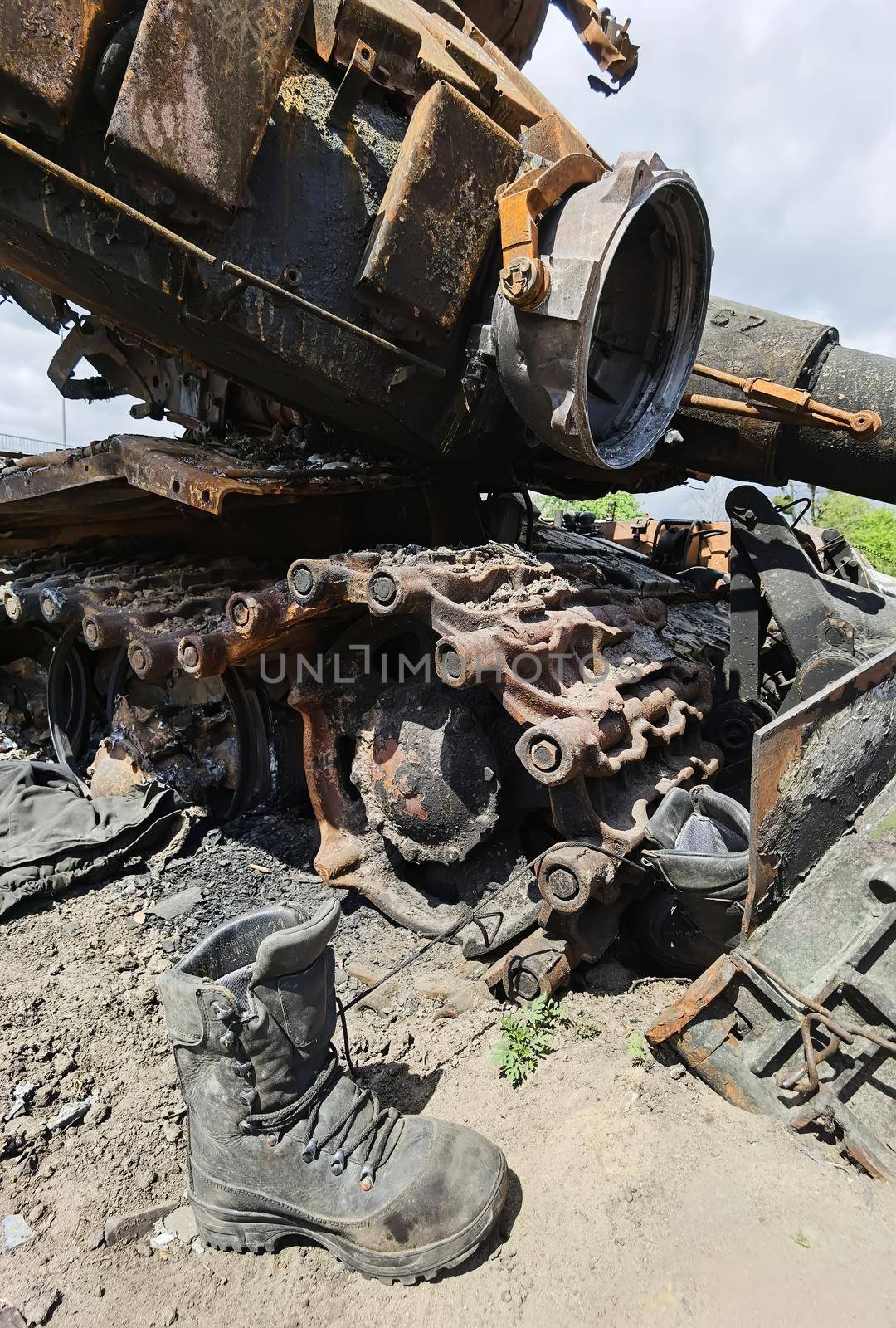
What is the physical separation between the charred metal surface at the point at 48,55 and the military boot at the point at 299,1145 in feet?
8.42

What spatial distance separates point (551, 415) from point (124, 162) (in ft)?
5.46

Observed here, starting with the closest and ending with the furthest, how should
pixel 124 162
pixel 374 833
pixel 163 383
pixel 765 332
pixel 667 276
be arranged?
pixel 124 162 < pixel 667 276 < pixel 374 833 < pixel 765 332 < pixel 163 383

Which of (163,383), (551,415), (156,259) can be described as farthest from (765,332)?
(163,383)

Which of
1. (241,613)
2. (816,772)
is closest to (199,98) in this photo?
(241,613)

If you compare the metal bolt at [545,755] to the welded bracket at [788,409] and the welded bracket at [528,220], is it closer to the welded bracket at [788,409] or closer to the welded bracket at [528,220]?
the welded bracket at [528,220]

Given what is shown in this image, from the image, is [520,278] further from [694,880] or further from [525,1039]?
[525,1039]

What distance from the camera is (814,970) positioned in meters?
2.44

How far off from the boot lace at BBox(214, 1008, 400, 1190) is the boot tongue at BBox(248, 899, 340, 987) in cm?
12

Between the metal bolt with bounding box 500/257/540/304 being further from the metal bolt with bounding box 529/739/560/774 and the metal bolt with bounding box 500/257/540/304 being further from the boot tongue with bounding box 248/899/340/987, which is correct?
the boot tongue with bounding box 248/899/340/987

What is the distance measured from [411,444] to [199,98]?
1506mm

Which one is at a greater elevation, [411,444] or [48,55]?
[48,55]

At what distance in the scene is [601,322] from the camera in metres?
3.64

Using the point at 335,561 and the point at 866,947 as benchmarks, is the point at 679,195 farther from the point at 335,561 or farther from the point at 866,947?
the point at 866,947

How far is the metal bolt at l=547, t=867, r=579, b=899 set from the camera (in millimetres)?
2727
